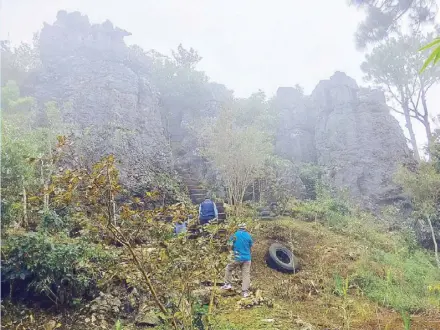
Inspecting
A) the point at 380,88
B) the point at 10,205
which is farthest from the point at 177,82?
the point at 10,205

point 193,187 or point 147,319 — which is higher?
point 193,187

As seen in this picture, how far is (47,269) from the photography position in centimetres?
496

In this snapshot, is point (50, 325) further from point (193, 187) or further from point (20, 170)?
point (193, 187)

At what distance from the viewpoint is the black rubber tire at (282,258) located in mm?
8047

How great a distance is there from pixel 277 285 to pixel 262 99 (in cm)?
1657

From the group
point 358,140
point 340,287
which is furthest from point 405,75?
point 340,287

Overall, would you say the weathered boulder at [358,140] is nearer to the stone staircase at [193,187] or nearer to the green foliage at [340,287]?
the stone staircase at [193,187]

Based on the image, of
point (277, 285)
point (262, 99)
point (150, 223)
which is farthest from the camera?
point (262, 99)

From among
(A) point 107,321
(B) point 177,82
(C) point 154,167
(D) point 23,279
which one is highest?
(B) point 177,82

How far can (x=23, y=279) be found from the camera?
5020mm

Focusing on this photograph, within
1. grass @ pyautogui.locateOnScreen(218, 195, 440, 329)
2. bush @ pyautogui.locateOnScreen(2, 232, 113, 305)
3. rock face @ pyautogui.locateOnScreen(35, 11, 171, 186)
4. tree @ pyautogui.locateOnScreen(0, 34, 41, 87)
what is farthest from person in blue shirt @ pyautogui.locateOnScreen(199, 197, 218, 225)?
tree @ pyautogui.locateOnScreen(0, 34, 41, 87)

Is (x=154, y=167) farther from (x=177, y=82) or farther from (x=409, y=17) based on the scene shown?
(x=409, y=17)

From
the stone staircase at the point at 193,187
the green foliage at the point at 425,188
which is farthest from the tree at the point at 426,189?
the stone staircase at the point at 193,187

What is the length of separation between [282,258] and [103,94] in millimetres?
12158
